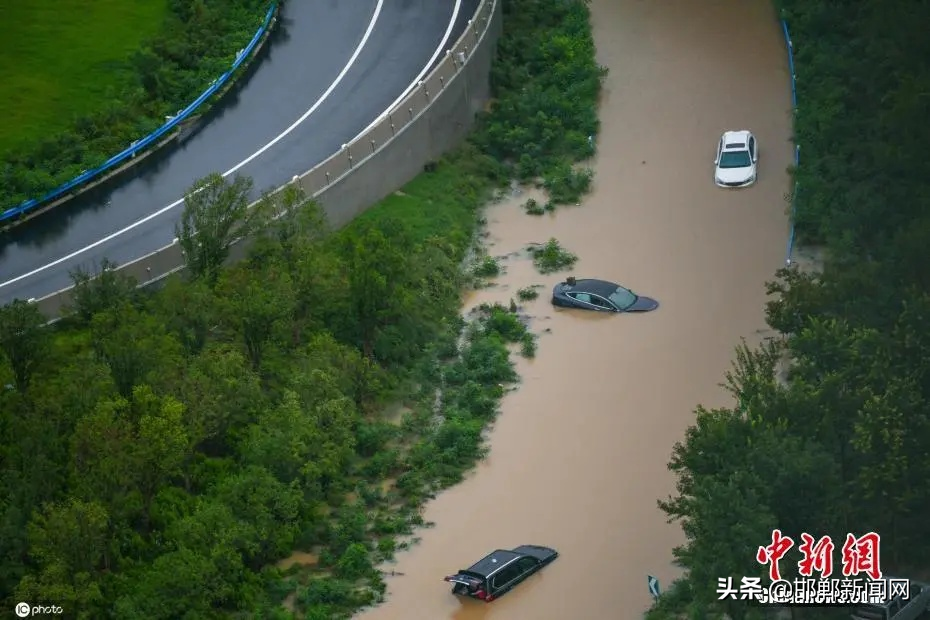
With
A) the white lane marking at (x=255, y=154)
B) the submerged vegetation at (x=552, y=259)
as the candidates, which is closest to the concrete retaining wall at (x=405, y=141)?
the white lane marking at (x=255, y=154)

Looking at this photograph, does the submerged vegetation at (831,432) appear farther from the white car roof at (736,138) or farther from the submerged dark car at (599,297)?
the white car roof at (736,138)

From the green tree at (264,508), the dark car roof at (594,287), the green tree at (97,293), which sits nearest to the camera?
the green tree at (264,508)

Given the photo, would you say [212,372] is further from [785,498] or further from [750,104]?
[750,104]

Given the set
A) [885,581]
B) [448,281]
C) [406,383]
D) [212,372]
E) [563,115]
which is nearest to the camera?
[885,581]

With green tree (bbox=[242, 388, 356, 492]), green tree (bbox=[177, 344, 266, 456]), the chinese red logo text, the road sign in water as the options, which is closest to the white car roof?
green tree (bbox=[242, 388, 356, 492])

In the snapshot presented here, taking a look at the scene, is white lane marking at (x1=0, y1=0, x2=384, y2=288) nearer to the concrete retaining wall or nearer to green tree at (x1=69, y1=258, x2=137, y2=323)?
the concrete retaining wall

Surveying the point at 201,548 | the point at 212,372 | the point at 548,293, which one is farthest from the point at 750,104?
the point at 201,548
